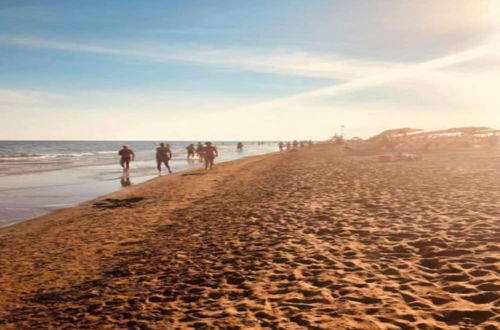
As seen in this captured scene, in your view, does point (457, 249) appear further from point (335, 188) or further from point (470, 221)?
point (335, 188)

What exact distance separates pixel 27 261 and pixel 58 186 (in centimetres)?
1344

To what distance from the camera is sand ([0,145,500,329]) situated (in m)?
4.14

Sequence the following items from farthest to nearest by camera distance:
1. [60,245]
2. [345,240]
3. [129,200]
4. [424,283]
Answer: [129,200], [60,245], [345,240], [424,283]

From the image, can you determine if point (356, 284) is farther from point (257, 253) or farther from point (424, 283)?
point (257, 253)

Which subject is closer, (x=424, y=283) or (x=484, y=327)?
(x=484, y=327)

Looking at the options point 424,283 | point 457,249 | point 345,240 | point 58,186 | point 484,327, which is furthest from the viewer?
point 58,186

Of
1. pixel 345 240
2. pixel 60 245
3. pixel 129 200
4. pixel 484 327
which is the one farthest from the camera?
pixel 129 200

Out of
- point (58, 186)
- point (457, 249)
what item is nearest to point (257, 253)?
point (457, 249)

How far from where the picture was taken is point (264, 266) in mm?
5727

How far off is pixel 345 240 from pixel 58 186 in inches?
661

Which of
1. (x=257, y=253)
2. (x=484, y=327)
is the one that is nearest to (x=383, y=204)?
(x=257, y=253)

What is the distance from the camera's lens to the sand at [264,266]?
13.6 ft

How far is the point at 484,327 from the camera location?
3.58 metres

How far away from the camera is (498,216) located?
26.0 ft
